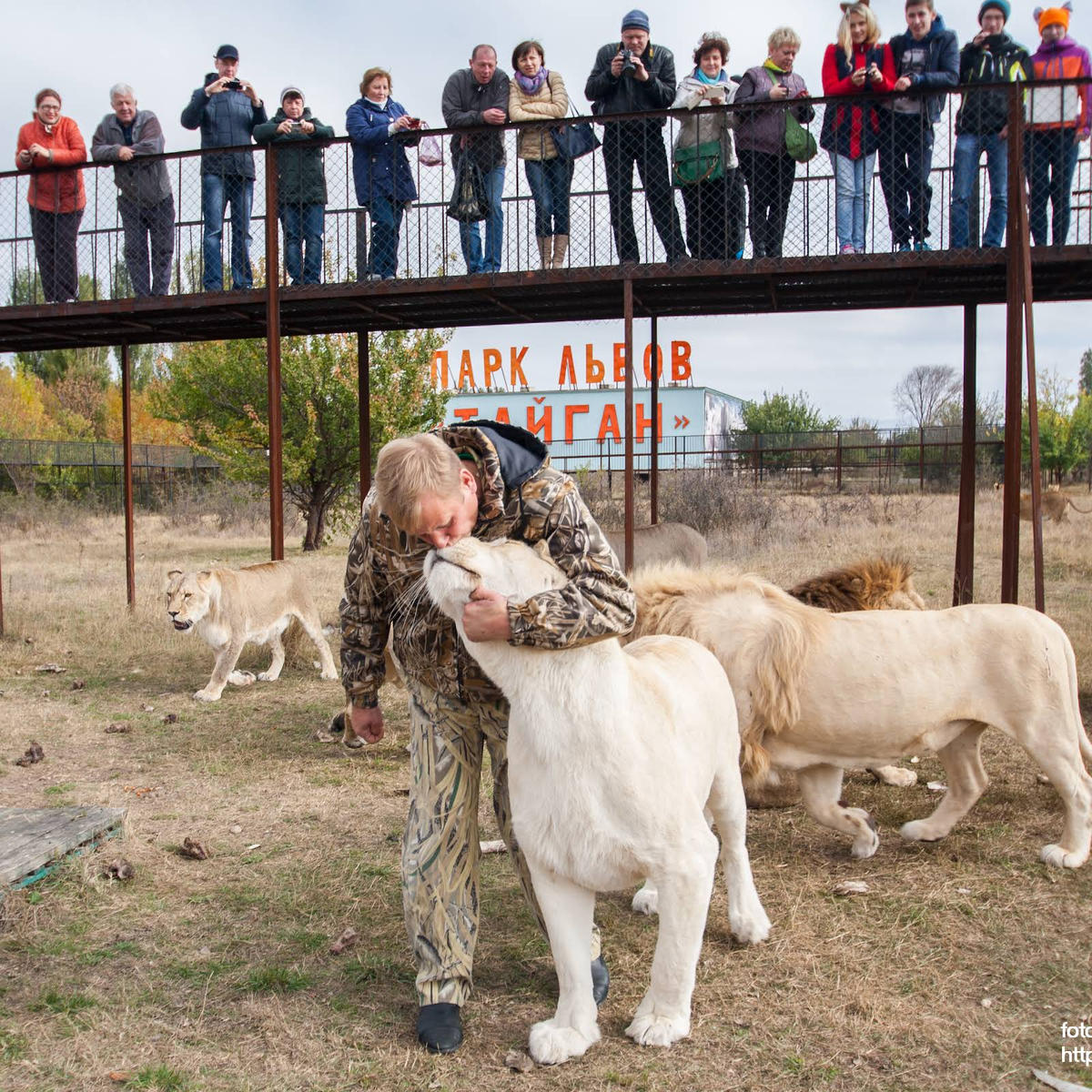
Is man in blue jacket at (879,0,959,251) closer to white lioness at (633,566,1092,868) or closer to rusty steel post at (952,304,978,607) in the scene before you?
rusty steel post at (952,304,978,607)

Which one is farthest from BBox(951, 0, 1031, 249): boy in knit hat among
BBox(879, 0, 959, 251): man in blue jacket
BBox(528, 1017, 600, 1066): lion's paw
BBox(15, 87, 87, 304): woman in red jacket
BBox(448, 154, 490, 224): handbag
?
BBox(15, 87, 87, 304): woman in red jacket

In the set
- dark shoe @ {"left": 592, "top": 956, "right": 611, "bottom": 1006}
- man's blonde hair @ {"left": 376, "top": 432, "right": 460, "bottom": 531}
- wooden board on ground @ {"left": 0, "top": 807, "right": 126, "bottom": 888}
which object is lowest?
dark shoe @ {"left": 592, "top": 956, "right": 611, "bottom": 1006}

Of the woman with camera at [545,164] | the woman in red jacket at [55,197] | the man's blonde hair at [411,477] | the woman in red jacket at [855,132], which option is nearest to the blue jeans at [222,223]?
the woman in red jacket at [55,197]

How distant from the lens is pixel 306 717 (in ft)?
24.8

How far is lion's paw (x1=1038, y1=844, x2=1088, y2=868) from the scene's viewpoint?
14.1 ft

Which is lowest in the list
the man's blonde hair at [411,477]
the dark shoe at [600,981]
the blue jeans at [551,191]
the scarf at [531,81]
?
the dark shoe at [600,981]

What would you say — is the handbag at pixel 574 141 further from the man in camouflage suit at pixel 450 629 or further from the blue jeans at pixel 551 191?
the man in camouflage suit at pixel 450 629

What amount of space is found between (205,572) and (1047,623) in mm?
6552

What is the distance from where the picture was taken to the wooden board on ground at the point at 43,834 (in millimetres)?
4062

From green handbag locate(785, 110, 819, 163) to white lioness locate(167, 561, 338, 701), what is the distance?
18.1 ft

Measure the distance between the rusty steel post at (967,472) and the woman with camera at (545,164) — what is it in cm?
382

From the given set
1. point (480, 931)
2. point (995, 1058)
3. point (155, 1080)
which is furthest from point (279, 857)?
point (995, 1058)

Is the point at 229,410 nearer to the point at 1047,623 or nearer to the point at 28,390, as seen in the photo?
the point at 1047,623

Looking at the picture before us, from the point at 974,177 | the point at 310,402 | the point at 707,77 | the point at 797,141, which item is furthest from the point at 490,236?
the point at 310,402
